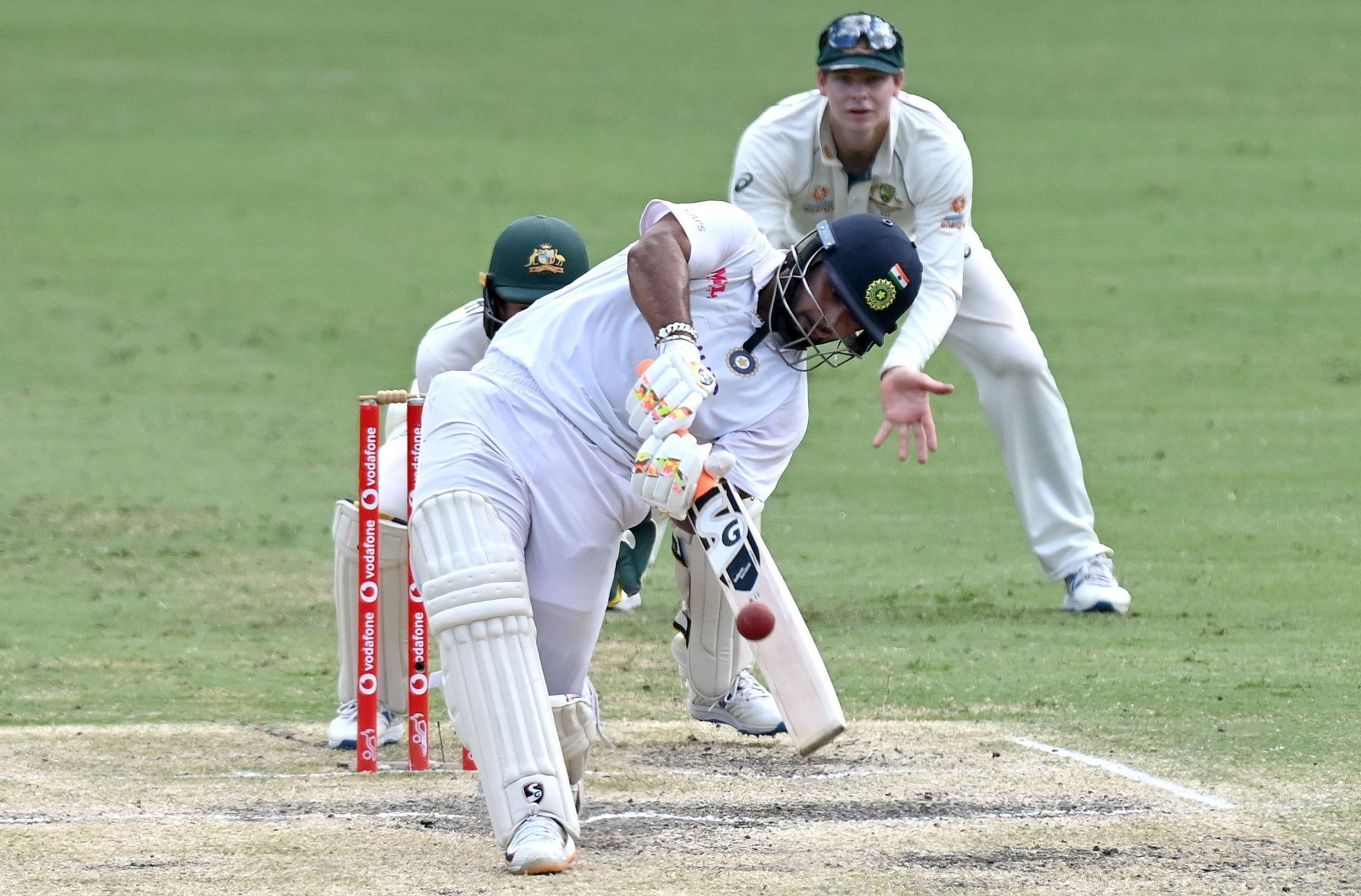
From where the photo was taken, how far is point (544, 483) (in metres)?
5.10

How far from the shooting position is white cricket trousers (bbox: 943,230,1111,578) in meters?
8.50

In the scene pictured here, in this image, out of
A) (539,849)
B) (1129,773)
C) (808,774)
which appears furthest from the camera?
(808,774)

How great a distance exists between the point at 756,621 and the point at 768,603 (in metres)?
0.12

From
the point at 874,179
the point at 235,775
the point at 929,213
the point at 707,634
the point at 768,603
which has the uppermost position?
the point at 874,179

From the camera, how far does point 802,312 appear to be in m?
5.16

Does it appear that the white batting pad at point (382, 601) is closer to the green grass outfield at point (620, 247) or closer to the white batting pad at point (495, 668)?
the green grass outfield at point (620, 247)

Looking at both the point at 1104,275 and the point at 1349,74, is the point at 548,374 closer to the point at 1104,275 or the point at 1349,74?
the point at 1104,275

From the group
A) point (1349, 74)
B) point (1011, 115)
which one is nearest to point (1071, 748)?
point (1011, 115)

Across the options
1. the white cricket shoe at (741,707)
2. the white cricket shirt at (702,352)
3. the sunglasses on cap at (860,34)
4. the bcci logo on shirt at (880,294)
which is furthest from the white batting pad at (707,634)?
the sunglasses on cap at (860,34)

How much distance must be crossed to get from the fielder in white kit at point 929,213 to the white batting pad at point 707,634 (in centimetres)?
100

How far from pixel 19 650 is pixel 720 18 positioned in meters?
27.5

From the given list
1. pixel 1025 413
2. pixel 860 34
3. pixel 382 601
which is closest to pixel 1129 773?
pixel 382 601

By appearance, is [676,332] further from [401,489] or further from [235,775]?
[235,775]

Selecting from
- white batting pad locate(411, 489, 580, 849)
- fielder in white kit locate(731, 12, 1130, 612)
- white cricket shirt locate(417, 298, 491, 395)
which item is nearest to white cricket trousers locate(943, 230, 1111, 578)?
fielder in white kit locate(731, 12, 1130, 612)
